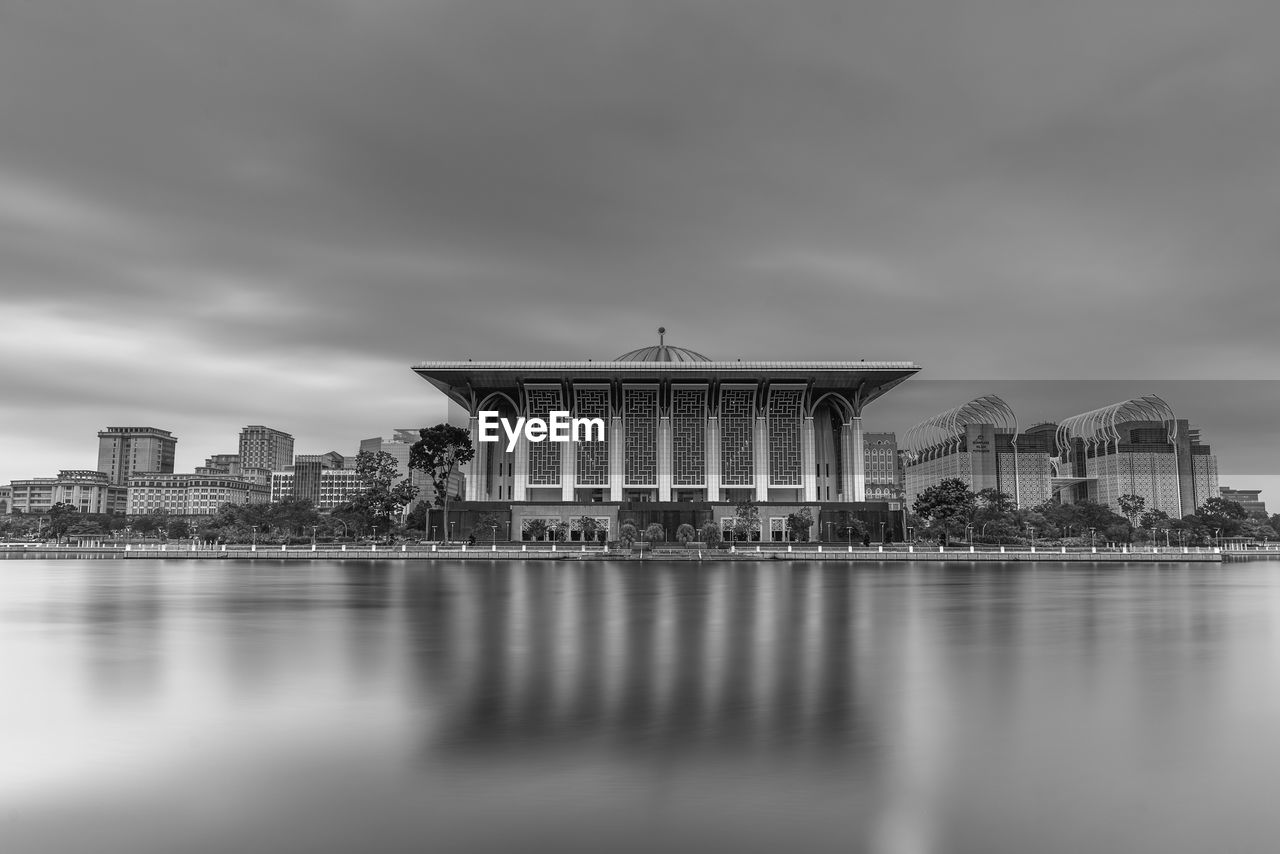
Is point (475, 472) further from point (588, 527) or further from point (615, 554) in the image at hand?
point (615, 554)

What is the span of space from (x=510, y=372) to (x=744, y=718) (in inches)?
3543

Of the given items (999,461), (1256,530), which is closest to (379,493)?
Result: (1256,530)

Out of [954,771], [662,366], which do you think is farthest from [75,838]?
[662,366]

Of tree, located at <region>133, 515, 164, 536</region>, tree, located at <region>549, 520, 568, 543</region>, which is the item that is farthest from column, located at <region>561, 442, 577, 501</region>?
tree, located at <region>133, 515, 164, 536</region>

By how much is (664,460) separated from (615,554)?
960 inches

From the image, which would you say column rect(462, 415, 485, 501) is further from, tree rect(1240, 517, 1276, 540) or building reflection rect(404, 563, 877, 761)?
tree rect(1240, 517, 1276, 540)

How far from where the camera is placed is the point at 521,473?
103250 millimetres

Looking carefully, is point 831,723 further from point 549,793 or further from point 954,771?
point 549,793

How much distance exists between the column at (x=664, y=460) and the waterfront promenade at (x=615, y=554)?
1637 centimetres

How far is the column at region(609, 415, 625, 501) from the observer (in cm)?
10247

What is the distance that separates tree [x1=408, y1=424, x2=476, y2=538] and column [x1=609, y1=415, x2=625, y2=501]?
16.4m

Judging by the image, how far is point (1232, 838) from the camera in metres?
7.34

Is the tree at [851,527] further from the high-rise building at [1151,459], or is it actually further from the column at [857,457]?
the high-rise building at [1151,459]

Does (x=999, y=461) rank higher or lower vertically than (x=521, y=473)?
higher
